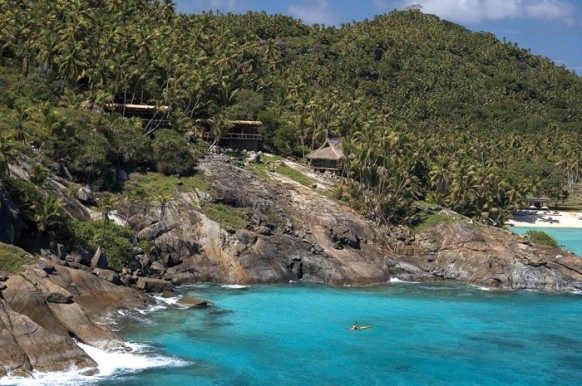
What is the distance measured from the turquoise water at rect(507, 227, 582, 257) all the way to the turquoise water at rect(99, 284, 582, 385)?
34.8m

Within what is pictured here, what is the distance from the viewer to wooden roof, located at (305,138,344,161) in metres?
93.6

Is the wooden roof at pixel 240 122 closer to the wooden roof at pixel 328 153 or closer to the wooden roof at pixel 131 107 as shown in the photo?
the wooden roof at pixel 131 107

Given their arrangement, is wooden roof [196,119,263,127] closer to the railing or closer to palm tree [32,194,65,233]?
the railing

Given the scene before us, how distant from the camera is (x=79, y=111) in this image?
7456cm

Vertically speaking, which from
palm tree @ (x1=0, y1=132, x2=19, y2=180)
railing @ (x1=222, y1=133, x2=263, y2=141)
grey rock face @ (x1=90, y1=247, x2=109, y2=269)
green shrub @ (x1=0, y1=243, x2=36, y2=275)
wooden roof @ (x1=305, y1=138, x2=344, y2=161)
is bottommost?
grey rock face @ (x1=90, y1=247, x2=109, y2=269)

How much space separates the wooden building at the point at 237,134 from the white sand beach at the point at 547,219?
46420mm

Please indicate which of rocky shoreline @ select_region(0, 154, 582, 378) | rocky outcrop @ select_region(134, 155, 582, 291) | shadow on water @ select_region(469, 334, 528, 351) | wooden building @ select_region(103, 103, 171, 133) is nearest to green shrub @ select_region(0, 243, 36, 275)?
rocky shoreline @ select_region(0, 154, 582, 378)

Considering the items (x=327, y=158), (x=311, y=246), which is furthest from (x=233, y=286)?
(x=327, y=158)

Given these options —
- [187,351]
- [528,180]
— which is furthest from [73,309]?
[528,180]

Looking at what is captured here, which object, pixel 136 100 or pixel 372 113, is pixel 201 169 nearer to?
pixel 136 100

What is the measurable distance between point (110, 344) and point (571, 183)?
126 m

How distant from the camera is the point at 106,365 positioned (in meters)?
37.6

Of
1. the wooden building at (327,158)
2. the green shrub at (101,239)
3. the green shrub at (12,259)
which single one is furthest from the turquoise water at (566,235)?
the green shrub at (12,259)

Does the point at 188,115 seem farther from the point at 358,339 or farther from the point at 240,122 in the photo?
the point at 358,339
